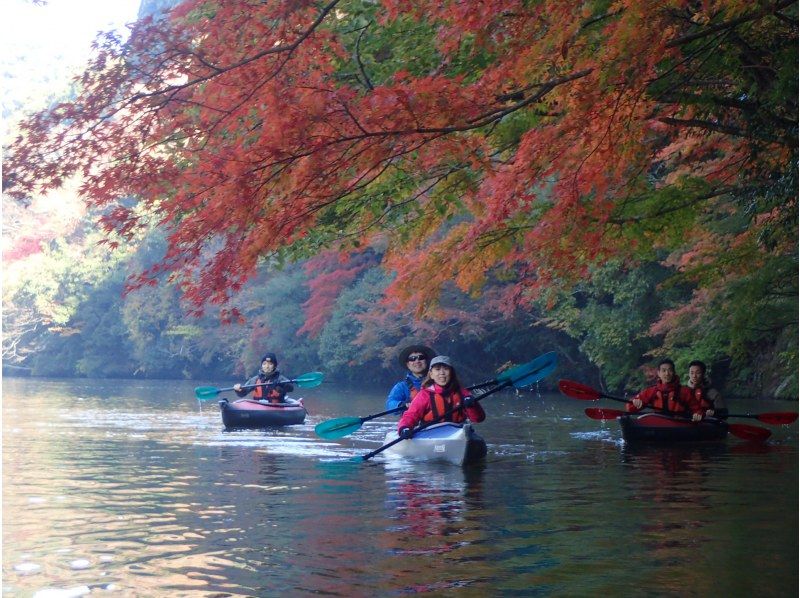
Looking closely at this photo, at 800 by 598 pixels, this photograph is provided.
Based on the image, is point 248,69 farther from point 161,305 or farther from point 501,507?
point 161,305

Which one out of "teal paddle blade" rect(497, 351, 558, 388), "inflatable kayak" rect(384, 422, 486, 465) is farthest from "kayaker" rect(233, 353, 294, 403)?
"teal paddle blade" rect(497, 351, 558, 388)

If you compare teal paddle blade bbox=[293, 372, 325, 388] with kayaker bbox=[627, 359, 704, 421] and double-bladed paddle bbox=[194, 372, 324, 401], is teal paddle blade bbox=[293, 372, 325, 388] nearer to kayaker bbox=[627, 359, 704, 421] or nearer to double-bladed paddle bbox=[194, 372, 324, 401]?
double-bladed paddle bbox=[194, 372, 324, 401]

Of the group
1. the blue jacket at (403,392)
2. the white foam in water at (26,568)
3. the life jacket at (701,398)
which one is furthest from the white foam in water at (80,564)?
the life jacket at (701,398)

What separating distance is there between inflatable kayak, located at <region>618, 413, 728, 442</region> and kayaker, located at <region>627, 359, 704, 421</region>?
1.55 ft

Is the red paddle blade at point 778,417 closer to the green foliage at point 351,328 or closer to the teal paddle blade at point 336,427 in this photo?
the teal paddle blade at point 336,427

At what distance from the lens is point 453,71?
34.9ft

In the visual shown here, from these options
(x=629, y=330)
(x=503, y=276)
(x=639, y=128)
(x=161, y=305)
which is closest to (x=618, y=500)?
(x=639, y=128)

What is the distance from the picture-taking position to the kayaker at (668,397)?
51.4 feet

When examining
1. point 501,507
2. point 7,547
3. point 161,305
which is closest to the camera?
point 7,547

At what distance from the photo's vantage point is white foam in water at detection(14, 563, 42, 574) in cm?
661

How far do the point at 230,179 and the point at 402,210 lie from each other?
4978mm

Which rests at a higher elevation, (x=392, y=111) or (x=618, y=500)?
(x=392, y=111)

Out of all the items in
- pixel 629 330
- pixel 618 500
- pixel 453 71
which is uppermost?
pixel 453 71

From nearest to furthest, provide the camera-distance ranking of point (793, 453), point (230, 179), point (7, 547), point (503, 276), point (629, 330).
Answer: point (7, 547), point (230, 179), point (793, 453), point (503, 276), point (629, 330)
